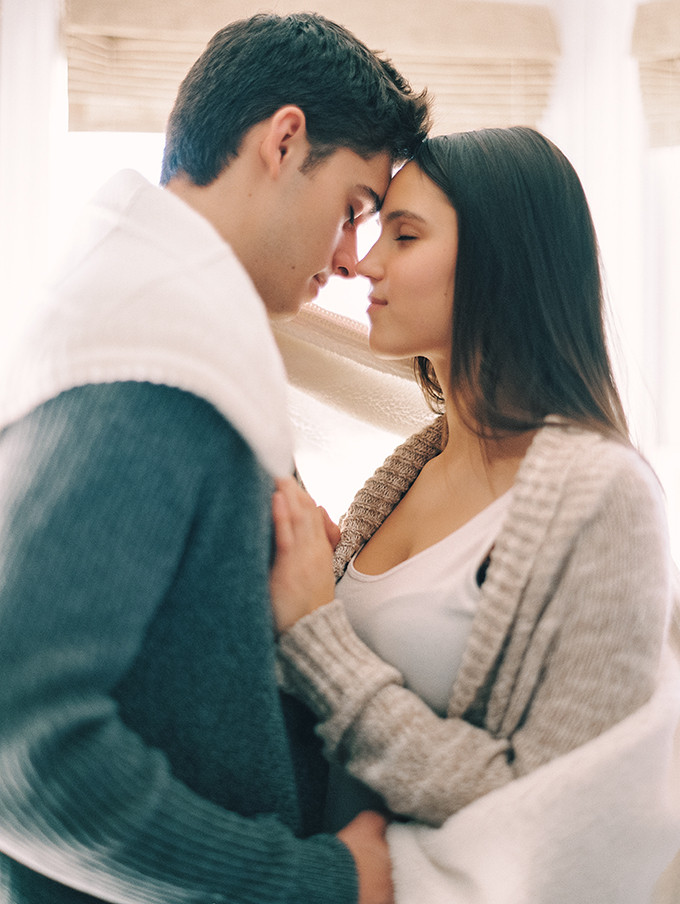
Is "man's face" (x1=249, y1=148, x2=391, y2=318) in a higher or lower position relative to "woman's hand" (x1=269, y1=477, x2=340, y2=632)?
higher

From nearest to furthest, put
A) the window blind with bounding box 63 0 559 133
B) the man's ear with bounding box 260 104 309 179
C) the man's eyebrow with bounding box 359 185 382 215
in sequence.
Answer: the man's ear with bounding box 260 104 309 179 < the man's eyebrow with bounding box 359 185 382 215 < the window blind with bounding box 63 0 559 133

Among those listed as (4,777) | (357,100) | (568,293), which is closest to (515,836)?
(4,777)

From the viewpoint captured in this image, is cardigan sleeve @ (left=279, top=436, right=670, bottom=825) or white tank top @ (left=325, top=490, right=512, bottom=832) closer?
cardigan sleeve @ (left=279, top=436, right=670, bottom=825)

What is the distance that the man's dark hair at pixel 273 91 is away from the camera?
1.00 m

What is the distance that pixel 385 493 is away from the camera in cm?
128

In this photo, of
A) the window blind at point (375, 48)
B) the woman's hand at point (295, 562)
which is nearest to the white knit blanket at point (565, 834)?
the woman's hand at point (295, 562)

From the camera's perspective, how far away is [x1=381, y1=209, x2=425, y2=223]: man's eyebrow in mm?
1125

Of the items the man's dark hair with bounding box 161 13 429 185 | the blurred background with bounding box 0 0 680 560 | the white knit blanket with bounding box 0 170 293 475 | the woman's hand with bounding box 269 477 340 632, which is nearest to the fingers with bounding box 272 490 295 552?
the woman's hand with bounding box 269 477 340 632

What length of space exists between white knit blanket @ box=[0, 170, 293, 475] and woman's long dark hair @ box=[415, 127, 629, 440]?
457 mm

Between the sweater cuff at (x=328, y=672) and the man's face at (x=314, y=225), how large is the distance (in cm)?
44

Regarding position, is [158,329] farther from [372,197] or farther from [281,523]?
[372,197]

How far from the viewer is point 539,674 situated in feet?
2.98

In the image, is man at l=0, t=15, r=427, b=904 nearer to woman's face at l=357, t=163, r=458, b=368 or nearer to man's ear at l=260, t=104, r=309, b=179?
man's ear at l=260, t=104, r=309, b=179

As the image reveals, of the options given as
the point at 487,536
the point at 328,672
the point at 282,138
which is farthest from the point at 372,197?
the point at 328,672
